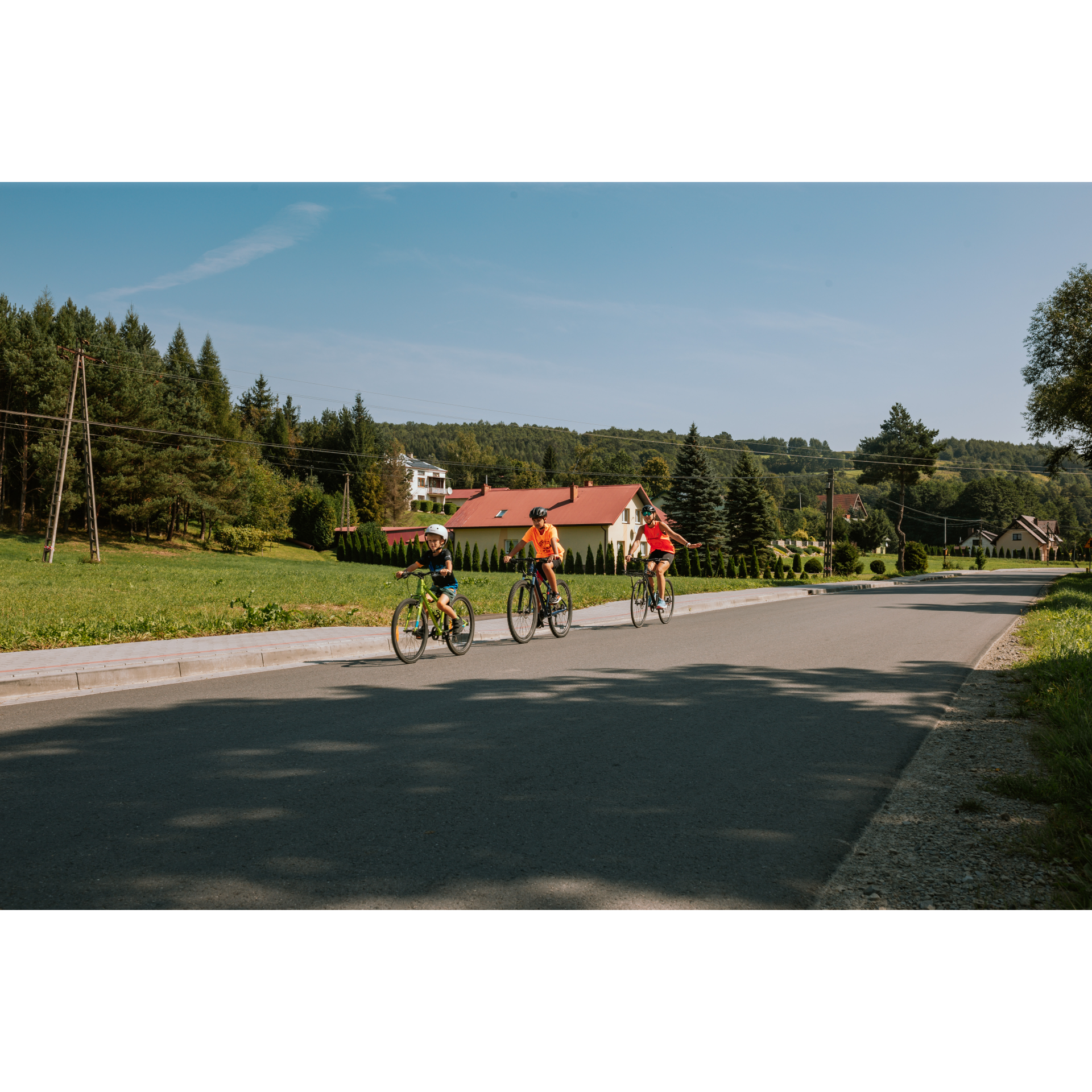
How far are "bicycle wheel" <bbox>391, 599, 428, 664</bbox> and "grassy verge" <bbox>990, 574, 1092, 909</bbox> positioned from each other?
259 inches

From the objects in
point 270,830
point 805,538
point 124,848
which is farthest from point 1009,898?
point 805,538

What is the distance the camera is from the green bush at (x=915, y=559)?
216 ft

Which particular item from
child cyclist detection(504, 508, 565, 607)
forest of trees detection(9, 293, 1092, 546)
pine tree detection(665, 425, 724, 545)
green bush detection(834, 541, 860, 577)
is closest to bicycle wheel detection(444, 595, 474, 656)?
child cyclist detection(504, 508, 565, 607)

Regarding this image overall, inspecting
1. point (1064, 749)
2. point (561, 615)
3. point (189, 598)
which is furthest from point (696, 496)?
point (1064, 749)

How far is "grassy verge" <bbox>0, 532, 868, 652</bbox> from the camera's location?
37.0 feet

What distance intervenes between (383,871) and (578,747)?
235 centimetres

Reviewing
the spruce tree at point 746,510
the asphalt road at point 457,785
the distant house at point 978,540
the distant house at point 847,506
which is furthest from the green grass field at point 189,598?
the distant house at point 978,540

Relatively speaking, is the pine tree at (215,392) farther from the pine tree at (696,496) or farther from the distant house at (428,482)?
the distant house at (428,482)

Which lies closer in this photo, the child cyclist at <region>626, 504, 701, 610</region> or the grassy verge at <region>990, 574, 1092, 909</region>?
the grassy verge at <region>990, 574, 1092, 909</region>

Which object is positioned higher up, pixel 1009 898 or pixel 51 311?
pixel 51 311

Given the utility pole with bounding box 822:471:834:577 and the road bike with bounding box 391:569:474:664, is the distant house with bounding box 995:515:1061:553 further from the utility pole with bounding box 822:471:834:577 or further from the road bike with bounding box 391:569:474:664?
the road bike with bounding box 391:569:474:664

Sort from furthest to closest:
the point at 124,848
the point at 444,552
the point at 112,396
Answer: the point at 112,396 → the point at 444,552 → the point at 124,848

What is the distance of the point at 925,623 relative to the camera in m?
15.5

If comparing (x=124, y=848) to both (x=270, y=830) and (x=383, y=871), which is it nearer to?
(x=270, y=830)
